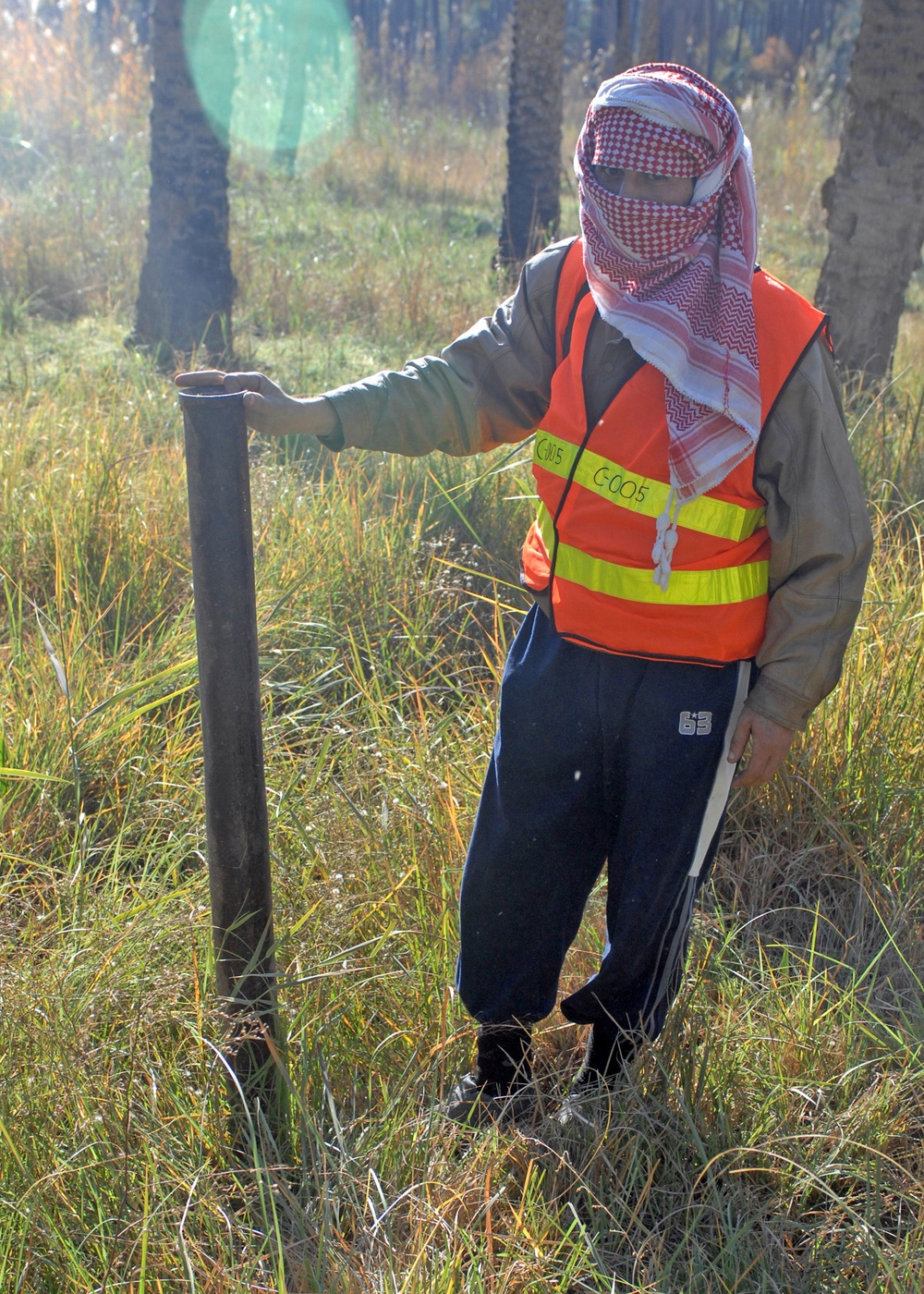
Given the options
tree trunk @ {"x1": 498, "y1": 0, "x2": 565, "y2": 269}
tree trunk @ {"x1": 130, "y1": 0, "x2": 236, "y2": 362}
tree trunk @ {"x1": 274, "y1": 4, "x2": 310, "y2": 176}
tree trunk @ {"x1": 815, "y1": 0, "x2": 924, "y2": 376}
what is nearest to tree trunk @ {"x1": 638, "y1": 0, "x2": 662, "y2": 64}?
tree trunk @ {"x1": 274, "y1": 4, "x2": 310, "y2": 176}

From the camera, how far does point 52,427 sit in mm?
3926

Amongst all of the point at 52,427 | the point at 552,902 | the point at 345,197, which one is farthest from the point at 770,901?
the point at 345,197

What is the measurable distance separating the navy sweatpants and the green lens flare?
35.9 feet

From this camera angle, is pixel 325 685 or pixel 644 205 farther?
pixel 325 685

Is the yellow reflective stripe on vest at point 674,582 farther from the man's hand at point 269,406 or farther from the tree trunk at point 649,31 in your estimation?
the tree trunk at point 649,31

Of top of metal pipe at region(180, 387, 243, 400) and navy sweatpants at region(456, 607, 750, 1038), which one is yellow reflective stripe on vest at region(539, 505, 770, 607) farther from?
top of metal pipe at region(180, 387, 243, 400)

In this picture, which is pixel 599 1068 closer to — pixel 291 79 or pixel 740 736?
pixel 740 736

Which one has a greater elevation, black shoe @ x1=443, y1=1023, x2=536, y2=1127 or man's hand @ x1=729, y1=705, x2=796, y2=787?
man's hand @ x1=729, y1=705, x2=796, y2=787

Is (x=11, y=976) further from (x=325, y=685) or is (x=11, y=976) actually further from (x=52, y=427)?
(x=52, y=427)

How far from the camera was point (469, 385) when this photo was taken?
75.0 inches

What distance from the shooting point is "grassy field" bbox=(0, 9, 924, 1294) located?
5.10 ft

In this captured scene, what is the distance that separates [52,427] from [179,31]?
11.5 ft

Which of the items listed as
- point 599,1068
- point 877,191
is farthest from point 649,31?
point 599,1068

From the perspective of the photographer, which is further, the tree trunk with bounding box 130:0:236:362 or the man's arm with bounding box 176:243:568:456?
the tree trunk with bounding box 130:0:236:362
